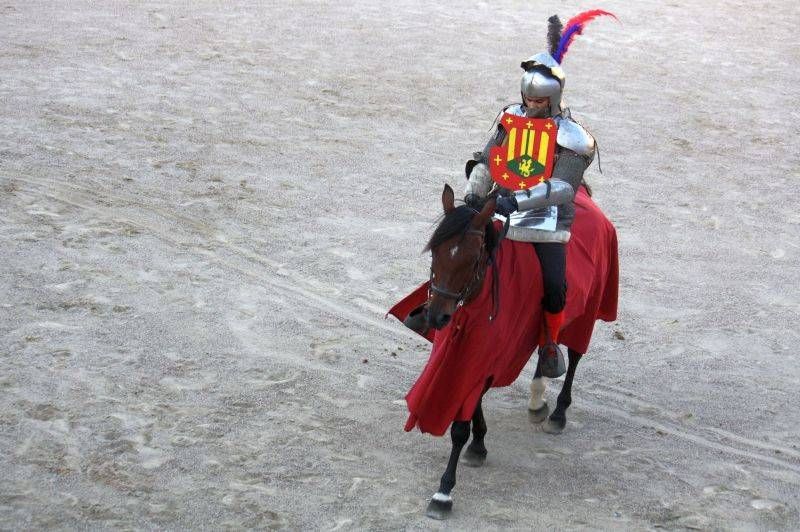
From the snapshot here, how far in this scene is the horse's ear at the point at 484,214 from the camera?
5.64 m

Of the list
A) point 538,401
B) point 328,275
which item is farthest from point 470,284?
point 328,275

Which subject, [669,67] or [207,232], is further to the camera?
[669,67]

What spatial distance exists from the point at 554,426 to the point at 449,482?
1.32m

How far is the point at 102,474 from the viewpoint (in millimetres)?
6059

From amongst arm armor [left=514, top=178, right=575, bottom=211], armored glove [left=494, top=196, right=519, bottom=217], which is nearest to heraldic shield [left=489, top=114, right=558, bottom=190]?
arm armor [left=514, top=178, right=575, bottom=211]

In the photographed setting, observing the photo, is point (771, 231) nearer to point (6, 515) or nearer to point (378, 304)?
point (378, 304)

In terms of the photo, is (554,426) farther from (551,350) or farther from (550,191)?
(550,191)

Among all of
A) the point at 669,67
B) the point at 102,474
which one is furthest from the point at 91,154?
the point at 669,67

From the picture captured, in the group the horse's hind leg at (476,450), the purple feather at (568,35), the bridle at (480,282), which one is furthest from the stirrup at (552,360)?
the purple feather at (568,35)

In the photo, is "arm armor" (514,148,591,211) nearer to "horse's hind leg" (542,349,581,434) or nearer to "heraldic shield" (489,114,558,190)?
"heraldic shield" (489,114,558,190)

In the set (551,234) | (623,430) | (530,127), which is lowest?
(623,430)

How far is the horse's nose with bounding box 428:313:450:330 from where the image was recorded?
218 inches

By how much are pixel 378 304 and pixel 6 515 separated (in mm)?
3686

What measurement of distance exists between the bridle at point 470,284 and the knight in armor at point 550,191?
19.6 inches
